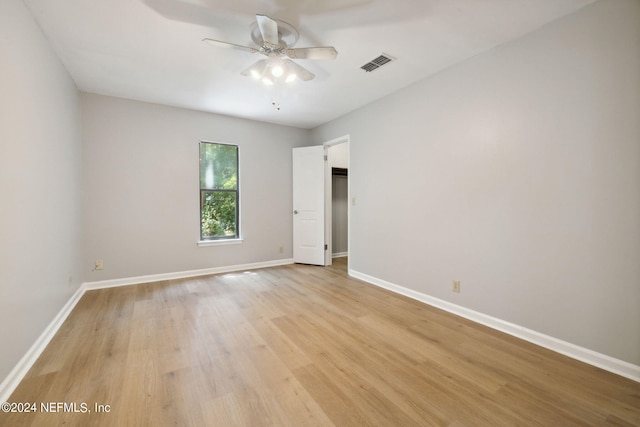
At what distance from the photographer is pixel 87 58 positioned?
2713 mm

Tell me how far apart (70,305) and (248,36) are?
A: 3431mm

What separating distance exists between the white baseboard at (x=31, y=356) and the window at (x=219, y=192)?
1991mm

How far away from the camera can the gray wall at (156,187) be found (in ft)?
11.9

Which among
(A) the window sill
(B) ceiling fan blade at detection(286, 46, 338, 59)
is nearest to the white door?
(A) the window sill

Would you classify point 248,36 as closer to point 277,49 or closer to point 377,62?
point 277,49

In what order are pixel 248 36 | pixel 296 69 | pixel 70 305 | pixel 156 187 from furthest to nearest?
pixel 156 187
pixel 70 305
pixel 296 69
pixel 248 36

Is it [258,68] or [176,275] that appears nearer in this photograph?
[258,68]

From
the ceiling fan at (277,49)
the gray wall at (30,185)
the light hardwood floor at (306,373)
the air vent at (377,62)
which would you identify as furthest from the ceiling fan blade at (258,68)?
the light hardwood floor at (306,373)

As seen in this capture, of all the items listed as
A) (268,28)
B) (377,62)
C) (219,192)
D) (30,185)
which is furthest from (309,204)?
(30,185)

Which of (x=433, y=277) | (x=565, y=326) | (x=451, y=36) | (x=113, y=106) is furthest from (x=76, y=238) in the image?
(x=565, y=326)

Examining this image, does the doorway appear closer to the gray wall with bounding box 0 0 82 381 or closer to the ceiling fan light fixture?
the ceiling fan light fixture

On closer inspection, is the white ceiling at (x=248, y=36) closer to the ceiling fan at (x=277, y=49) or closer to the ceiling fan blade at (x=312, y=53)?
the ceiling fan at (x=277, y=49)

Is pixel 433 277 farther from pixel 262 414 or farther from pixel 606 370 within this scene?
pixel 262 414

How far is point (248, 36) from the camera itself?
2.35 meters
